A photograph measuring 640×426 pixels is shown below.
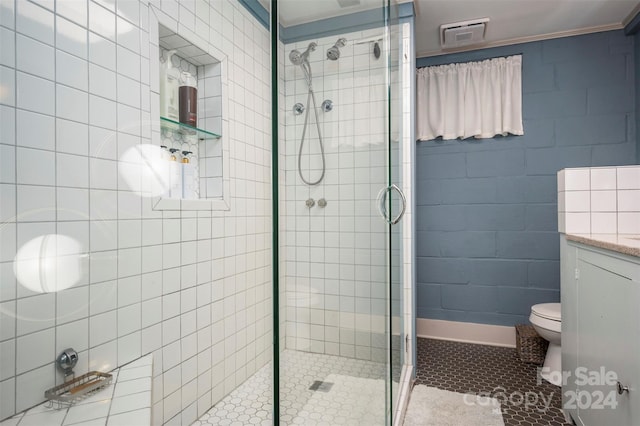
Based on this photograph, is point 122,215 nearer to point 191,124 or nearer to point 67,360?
point 67,360

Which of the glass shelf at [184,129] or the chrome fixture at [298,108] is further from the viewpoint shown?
the glass shelf at [184,129]

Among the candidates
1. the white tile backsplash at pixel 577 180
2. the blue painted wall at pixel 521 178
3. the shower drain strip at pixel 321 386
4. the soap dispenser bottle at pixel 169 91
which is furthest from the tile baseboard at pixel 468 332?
the soap dispenser bottle at pixel 169 91

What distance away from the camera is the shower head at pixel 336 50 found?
1072 mm

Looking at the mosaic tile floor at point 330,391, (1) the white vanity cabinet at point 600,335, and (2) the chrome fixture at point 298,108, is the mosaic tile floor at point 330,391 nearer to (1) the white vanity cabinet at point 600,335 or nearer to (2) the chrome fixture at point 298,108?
(2) the chrome fixture at point 298,108

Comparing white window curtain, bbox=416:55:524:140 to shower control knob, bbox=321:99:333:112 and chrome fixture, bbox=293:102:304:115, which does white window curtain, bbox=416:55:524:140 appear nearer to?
shower control knob, bbox=321:99:333:112

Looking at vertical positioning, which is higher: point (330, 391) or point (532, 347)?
point (330, 391)

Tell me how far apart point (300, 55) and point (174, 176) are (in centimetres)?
103

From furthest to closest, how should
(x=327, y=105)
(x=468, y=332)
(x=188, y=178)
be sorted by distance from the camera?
(x=468, y=332)
(x=188, y=178)
(x=327, y=105)

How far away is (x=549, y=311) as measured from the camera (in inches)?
91.5

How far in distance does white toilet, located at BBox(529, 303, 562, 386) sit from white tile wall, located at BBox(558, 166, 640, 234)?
75cm

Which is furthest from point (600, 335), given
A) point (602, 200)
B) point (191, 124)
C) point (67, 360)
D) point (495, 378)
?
point (191, 124)

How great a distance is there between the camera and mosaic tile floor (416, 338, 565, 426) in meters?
1.90

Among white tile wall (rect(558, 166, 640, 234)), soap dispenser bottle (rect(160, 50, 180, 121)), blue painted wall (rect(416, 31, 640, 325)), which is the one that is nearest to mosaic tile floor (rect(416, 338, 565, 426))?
blue painted wall (rect(416, 31, 640, 325))

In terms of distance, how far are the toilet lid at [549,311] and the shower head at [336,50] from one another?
2.05 metres
